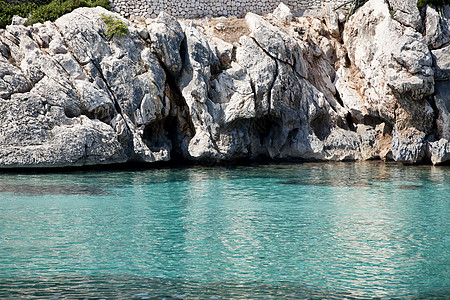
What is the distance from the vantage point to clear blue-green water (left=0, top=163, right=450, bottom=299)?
25.6 ft

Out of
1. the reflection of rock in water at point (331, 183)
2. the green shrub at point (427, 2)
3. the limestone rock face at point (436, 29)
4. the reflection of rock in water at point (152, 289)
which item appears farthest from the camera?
the green shrub at point (427, 2)

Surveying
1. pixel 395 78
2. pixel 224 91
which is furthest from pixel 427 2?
pixel 224 91

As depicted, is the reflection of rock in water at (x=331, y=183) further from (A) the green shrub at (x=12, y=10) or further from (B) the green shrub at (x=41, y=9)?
(A) the green shrub at (x=12, y=10)

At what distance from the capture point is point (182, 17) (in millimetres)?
27156

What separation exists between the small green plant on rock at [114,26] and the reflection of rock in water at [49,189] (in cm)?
835

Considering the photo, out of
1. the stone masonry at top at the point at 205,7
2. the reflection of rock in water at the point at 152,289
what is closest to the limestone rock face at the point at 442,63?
the stone masonry at top at the point at 205,7

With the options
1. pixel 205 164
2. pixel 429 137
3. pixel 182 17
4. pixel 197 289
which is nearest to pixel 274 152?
pixel 205 164

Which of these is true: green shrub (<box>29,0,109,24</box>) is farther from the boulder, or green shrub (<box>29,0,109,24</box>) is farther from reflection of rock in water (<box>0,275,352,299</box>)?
reflection of rock in water (<box>0,275,352,299</box>)

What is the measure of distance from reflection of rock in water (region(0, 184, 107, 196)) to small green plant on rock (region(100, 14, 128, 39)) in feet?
27.4

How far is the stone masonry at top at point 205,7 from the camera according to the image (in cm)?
2634

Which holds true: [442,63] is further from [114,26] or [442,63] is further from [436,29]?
[114,26]

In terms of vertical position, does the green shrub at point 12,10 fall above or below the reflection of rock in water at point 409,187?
above

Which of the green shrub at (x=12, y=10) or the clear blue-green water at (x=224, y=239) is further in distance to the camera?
the green shrub at (x=12, y=10)

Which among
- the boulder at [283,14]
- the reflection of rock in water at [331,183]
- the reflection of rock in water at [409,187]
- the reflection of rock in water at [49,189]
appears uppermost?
the boulder at [283,14]
